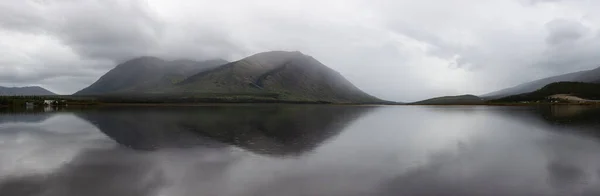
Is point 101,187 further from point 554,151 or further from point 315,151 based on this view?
Result: point 554,151

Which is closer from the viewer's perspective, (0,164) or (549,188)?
(549,188)

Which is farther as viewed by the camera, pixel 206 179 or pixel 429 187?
pixel 206 179

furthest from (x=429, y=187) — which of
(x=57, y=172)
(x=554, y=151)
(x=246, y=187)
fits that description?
(x=57, y=172)

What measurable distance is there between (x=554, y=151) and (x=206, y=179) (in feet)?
130

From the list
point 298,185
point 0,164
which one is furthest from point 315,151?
point 0,164

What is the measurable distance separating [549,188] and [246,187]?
836 inches

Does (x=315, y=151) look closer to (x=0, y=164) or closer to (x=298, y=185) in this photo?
(x=298, y=185)

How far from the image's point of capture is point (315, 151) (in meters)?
40.9

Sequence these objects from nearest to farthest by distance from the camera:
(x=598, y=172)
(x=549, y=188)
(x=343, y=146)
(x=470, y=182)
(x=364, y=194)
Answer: (x=364, y=194), (x=549, y=188), (x=470, y=182), (x=598, y=172), (x=343, y=146)

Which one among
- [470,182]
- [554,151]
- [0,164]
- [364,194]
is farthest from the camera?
[554,151]

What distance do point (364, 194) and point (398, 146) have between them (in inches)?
987

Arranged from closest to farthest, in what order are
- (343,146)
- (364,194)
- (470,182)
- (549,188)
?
(364,194) → (549,188) → (470,182) → (343,146)

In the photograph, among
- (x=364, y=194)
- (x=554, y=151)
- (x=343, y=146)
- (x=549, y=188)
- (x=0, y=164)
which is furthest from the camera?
(x=343, y=146)

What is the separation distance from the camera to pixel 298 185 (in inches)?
984
